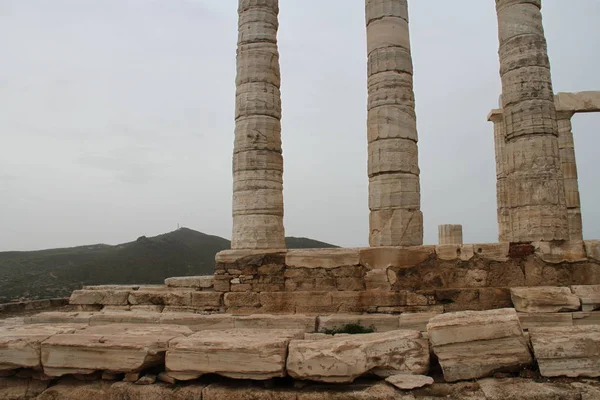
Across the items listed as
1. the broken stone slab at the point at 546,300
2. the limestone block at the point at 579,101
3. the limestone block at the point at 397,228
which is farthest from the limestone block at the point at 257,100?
the limestone block at the point at 579,101

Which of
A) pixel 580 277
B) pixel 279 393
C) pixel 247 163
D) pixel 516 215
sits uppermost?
pixel 247 163

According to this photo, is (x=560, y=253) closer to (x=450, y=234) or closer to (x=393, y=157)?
(x=393, y=157)

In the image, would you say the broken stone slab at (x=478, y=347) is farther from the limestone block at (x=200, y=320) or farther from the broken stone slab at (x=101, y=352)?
the limestone block at (x=200, y=320)

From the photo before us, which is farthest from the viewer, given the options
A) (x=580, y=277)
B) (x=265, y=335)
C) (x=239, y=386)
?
(x=580, y=277)

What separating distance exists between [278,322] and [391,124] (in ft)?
17.0

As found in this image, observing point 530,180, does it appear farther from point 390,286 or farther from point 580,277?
point 390,286

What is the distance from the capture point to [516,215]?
10555mm

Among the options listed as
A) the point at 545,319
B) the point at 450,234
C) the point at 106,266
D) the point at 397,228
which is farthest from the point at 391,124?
the point at 106,266

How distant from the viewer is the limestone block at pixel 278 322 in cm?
867

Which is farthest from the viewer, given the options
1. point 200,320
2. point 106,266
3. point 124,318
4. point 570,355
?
point 106,266

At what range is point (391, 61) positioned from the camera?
11336mm

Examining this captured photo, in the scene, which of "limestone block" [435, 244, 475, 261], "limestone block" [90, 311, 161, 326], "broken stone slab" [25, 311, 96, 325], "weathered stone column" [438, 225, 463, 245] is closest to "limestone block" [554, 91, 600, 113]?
"weathered stone column" [438, 225, 463, 245]

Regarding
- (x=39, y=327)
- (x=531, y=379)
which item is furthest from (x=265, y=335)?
(x=39, y=327)

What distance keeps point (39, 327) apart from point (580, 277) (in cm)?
922
